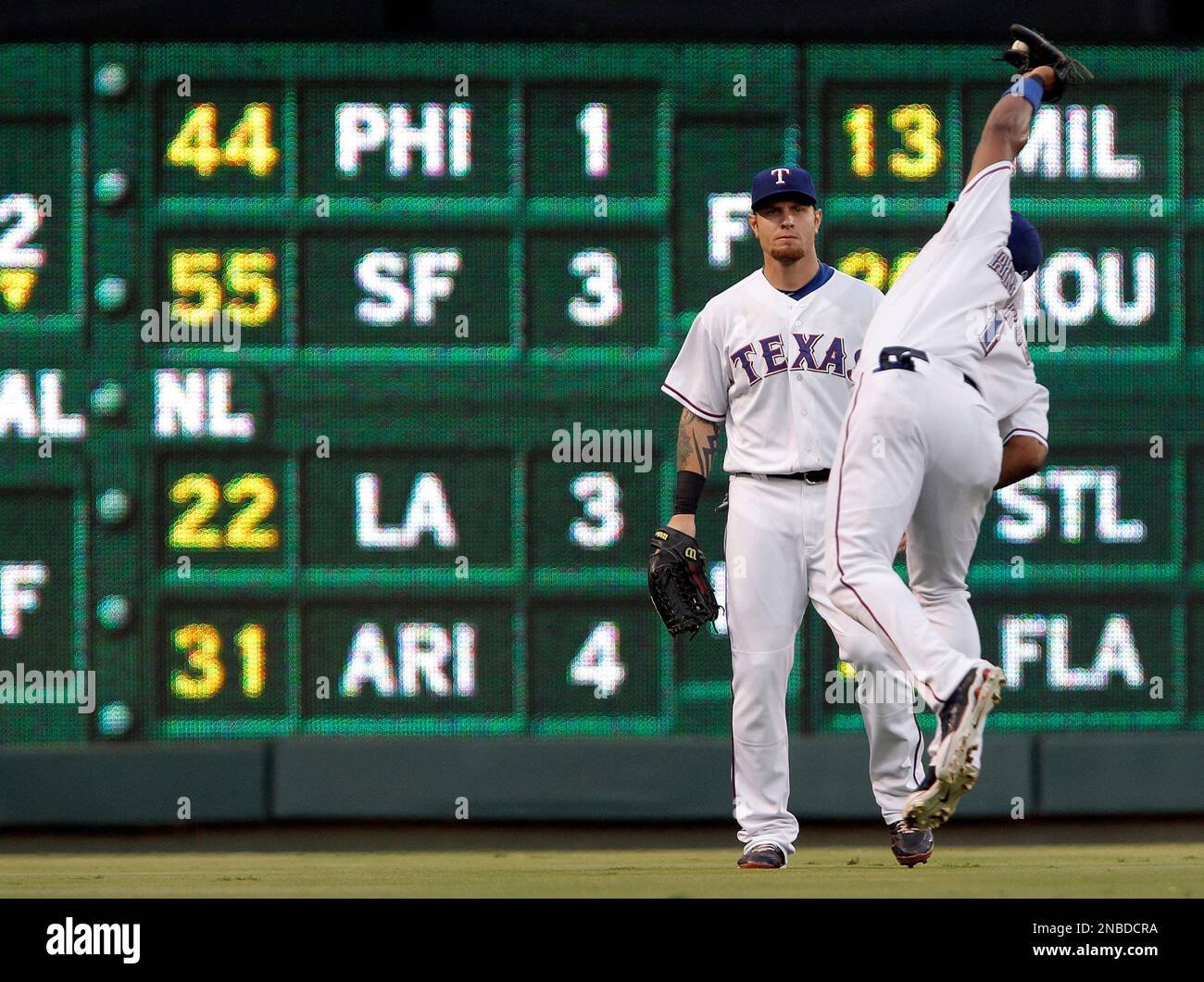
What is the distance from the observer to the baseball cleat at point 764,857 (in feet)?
13.4

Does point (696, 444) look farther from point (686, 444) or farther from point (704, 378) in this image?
point (704, 378)

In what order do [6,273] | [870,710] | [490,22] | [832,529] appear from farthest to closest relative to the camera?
[490,22]
[6,273]
[870,710]
[832,529]

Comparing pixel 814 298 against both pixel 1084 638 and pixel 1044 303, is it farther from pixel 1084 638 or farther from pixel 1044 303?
pixel 1084 638

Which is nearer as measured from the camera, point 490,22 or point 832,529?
point 832,529

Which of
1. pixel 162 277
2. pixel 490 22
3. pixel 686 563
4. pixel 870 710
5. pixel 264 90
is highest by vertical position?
pixel 490 22

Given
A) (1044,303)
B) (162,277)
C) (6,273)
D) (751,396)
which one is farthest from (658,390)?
(6,273)

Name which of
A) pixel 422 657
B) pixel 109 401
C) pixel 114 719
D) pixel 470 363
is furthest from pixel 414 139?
pixel 114 719

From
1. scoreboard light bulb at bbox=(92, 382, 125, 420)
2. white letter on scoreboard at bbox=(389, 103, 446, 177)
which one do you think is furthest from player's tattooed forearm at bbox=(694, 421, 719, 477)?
scoreboard light bulb at bbox=(92, 382, 125, 420)

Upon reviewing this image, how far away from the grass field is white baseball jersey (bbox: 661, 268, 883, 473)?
1.01m

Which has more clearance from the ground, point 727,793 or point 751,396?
point 751,396

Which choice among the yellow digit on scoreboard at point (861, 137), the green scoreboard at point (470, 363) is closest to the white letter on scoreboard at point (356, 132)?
the green scoreboard at point (470, 363)

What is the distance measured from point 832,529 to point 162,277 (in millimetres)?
2334

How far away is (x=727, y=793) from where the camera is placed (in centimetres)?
503

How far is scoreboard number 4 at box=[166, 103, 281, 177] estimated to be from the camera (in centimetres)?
500
